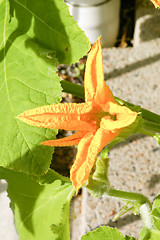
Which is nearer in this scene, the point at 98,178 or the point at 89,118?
the point at 89,118

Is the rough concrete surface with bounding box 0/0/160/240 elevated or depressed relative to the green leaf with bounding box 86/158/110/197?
depressed

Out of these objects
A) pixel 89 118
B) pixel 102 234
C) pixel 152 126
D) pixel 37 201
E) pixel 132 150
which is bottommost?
pixel 132 150

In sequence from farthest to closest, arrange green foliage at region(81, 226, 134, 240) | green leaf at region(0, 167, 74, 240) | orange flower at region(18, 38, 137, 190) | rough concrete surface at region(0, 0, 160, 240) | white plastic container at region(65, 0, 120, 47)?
white plastic container at region(65, 0, 120, 47) → rough concrete surface at region(0, 0, 160, 240) → green leaf at region(0, 167, 74, 240) → green foliage at region(81, 226, 134, 240) → orange flower at region(18, 38, 137, 190)

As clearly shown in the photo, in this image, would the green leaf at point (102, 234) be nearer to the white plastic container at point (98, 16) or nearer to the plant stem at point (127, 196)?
the plant stem at point (127, 196)

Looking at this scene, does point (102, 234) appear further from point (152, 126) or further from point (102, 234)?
point (152, 126)

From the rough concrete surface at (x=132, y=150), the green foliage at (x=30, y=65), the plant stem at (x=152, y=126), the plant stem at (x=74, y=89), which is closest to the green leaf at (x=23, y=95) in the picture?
the green foliage at (x=30, y=65)

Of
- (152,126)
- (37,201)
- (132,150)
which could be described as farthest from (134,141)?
(152,126)

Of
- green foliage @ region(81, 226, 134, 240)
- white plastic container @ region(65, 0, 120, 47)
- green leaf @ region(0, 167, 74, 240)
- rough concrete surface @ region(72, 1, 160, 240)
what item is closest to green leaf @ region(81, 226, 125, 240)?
green foliage @ region(81, 226, 134, 240)

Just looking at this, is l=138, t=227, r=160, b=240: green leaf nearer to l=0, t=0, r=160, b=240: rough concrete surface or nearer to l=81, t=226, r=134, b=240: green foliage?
l=81, t=226, r=134, b=240: green foliage
